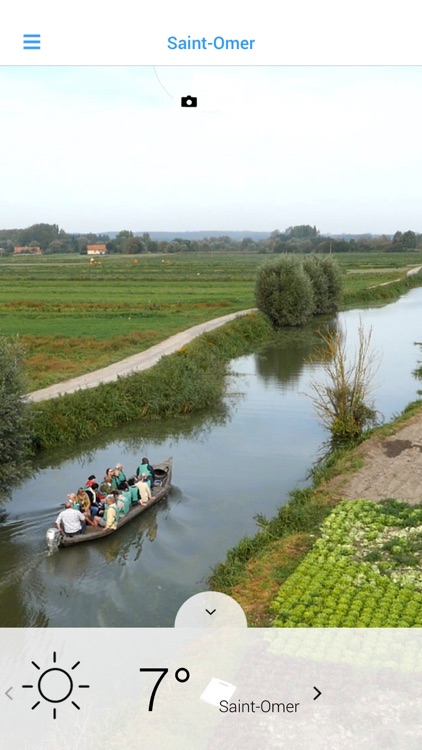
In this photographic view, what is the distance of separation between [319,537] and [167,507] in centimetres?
437

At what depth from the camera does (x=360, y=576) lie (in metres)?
12.1

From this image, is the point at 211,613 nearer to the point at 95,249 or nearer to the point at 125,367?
the point at 125,367

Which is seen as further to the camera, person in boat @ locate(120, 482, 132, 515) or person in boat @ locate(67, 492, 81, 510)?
person in boat @ locate(120, 482, 132, 515)

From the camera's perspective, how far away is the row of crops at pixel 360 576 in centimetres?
1084

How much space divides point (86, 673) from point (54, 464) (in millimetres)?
11221

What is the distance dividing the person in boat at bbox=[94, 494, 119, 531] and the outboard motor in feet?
3.28

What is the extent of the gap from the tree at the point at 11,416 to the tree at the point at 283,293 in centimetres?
3216

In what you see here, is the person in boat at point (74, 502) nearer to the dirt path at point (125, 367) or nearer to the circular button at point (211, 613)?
the circular button at point (211, 613)

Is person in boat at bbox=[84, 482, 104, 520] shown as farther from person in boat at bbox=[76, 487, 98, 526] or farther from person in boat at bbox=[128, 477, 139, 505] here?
person in boat at bbox=[128, 477, 139, 505]

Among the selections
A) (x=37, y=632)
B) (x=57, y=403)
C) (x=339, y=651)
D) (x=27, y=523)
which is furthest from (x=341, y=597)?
(x=57, y=403)

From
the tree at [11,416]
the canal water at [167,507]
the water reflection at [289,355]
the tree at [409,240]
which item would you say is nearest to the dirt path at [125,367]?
the canal water at [167,507]

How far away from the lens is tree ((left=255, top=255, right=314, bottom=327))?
46969 mm

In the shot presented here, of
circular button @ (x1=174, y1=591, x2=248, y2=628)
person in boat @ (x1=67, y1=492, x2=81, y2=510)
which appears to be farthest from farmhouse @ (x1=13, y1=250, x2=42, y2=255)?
circular button @ (x1=174, y1=591, x2=248, y2=628)

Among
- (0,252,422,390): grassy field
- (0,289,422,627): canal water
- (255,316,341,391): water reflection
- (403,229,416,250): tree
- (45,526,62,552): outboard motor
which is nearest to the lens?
(0,289,422,627): canal water
